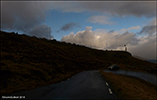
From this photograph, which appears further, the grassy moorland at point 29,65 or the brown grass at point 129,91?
the grassy moorland at point 29,65

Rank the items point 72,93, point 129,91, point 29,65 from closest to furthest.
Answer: point 72,93 < point 129,91 < point 29,65

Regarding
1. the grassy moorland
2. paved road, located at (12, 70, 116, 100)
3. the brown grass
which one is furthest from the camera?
the grassy moorland

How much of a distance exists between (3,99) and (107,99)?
23.2 ft

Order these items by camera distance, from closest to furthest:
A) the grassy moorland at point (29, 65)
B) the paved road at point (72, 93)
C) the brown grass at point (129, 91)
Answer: the paved road at point (72, 93) < the brown grass at point (129, 91) < the grassy moorland at point (29, 65)

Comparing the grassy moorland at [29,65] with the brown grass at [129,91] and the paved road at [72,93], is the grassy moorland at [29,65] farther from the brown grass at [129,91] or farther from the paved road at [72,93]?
the brown grass at [129,91]

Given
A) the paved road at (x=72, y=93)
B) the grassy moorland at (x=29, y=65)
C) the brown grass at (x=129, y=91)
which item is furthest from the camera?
the grassy moorland at (x=29, y=65)

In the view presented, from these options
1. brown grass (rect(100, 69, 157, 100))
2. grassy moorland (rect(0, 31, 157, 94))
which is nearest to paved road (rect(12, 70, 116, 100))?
brown grass (rect(100, 69, 157, 100))

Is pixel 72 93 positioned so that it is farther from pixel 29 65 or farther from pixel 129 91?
pixel 29 65

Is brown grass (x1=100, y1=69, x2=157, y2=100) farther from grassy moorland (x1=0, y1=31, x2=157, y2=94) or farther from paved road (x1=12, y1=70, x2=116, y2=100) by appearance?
grassy moorland (x1=0, y1=31, x2=157, y2=94)

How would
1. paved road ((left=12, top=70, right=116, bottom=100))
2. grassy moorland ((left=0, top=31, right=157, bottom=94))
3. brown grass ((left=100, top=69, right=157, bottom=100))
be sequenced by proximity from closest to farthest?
paved road ((left=12, top=70, right=116, bottom=100)) → brown grass ((left=100, top=69, right=157, bottom=100)) → grassy moorland ((left=0, top=31, right=157, bottom=94))

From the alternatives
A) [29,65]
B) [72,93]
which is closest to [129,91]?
[72,93]

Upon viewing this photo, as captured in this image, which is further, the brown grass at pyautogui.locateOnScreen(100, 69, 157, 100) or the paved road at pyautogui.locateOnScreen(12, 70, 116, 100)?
the brown grass at pyautogui.locateOnScreen(100, 69, 157, 100)

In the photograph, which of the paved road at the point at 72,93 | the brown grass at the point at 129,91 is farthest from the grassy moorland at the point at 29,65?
the brown grass at the point at 129,91

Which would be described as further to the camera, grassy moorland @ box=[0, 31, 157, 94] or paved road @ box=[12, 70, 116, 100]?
grassy moorland @ box=[0, 31, 157, 94]
